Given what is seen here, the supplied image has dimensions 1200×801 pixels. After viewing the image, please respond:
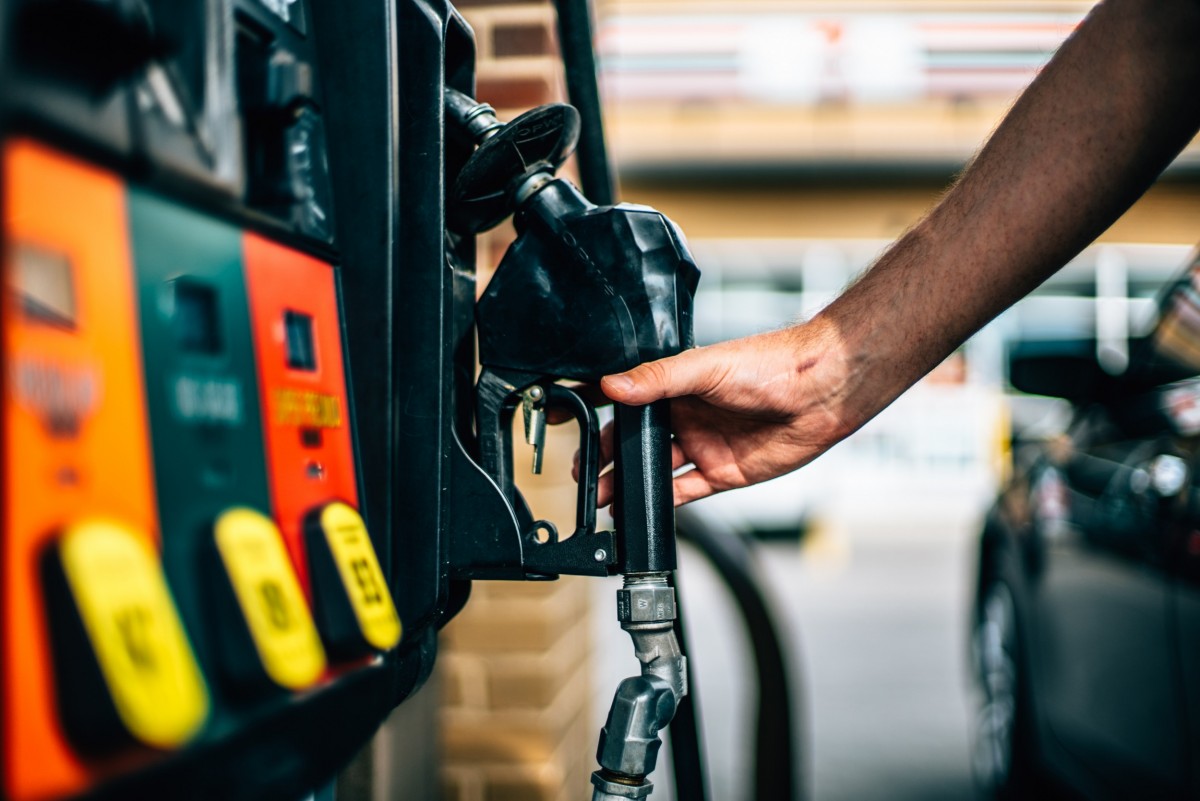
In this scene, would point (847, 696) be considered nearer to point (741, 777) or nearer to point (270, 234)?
point (741, 777)

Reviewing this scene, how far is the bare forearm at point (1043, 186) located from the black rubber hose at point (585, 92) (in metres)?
0.32

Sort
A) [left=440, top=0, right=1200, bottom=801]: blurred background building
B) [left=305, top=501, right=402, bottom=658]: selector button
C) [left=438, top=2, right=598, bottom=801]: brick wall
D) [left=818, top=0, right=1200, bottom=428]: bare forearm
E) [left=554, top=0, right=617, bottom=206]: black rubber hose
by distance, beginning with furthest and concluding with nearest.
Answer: [left=440, top=0, right=1200, bottom=801]: blurred background building, [left=438, top=2, right=598, bottom=801]: brick wall, [left=554, top=0, right=617, bottom=206]: black rubber hose, [left=818, top=0, right=1200, bottom=428]: bare forearm, [left=305, top=501, right=402, bottom=658]: selector button

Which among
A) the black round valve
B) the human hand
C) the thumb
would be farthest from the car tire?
the black round valve

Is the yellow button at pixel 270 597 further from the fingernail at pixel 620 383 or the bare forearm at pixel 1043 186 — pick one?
the bare forearm at pixel 1043 186

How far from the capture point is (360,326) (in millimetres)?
939

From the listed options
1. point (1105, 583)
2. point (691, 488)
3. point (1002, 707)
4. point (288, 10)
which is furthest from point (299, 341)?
point (1002, 707)

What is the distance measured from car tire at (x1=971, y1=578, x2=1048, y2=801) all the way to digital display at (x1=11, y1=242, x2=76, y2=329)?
3680 millimetres

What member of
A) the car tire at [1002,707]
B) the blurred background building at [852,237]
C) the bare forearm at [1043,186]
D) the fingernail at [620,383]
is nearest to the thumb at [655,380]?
the fingernail at [620,383]

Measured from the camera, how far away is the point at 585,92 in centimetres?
136

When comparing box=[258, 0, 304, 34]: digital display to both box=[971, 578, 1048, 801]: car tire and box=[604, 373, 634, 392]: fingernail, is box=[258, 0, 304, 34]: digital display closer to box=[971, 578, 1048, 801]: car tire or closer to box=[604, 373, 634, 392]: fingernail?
box=[604, 373, 634, 392]: fingernail

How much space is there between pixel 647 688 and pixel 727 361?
0.36 m

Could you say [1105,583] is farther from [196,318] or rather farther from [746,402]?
[196,318]

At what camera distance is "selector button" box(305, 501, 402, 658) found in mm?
769

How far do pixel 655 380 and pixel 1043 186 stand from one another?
447mm
